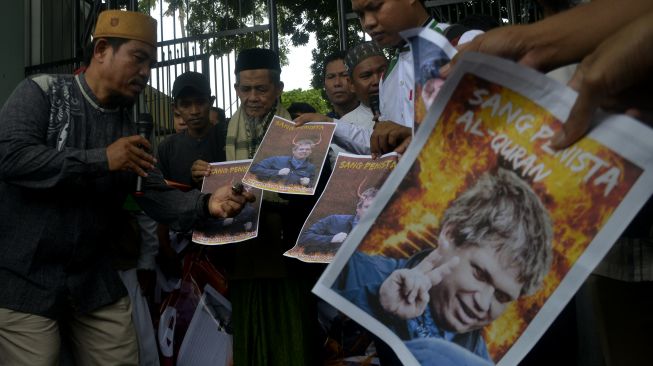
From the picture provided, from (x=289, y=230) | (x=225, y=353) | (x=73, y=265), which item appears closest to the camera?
(x=73, y=265)

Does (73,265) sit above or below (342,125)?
below

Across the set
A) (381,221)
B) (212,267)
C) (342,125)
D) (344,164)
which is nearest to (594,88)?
(381,221)

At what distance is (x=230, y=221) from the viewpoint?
3.26 meters

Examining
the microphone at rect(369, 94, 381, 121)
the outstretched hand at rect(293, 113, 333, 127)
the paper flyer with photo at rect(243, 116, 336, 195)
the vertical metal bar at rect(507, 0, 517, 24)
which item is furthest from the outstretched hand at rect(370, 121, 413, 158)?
the vertical metal bar at rect(507, 0, 517, 24)

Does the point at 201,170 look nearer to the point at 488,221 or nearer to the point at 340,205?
the point at 340,205

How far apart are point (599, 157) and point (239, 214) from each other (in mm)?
2448

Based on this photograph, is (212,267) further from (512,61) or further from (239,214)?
(512,61)

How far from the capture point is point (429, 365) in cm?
111

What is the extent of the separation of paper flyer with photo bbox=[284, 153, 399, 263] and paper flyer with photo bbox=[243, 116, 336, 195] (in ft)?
0.34

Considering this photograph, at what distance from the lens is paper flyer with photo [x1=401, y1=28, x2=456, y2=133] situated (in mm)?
1209

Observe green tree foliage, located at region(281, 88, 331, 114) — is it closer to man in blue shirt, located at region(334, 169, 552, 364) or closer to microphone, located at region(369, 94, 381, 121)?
microphone, located at region(369, 94, 381, 121)

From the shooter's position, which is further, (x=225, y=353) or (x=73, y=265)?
(x=225, y=353)

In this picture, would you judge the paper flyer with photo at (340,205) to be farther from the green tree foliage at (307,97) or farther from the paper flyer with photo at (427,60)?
the green tree foliage at (307,97)

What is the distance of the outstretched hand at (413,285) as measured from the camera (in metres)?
1.11
